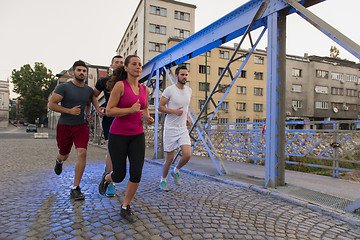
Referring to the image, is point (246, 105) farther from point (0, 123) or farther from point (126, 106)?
point (0, 123)

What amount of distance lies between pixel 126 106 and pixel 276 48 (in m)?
3.10

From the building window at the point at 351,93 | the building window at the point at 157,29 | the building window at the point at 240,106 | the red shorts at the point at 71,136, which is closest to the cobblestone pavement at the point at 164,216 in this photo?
the red shorts at the point at 71,136

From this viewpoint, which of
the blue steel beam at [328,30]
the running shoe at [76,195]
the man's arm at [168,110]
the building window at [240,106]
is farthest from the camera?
the building window at [240,106]

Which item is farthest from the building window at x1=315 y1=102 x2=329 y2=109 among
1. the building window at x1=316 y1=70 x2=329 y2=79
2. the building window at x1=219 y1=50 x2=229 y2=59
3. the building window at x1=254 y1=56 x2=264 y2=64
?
the building window at x1=219 y1=50 x2=229 y2=59

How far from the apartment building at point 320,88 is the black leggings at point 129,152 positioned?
4174 cm

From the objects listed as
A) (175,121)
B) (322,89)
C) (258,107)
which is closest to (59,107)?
(175,121)

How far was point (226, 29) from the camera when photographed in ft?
19.0

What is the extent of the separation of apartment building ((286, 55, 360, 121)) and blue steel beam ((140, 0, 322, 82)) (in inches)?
1473

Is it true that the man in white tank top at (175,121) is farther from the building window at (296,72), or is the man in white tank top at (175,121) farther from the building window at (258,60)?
the building window at (296,72)

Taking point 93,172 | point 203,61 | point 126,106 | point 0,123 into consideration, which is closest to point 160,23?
point 203,61

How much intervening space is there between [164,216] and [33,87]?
3110 inches

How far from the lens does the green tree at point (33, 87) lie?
65000 mm

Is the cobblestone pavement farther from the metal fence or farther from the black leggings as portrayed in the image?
the metal fence

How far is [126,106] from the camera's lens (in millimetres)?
3102
